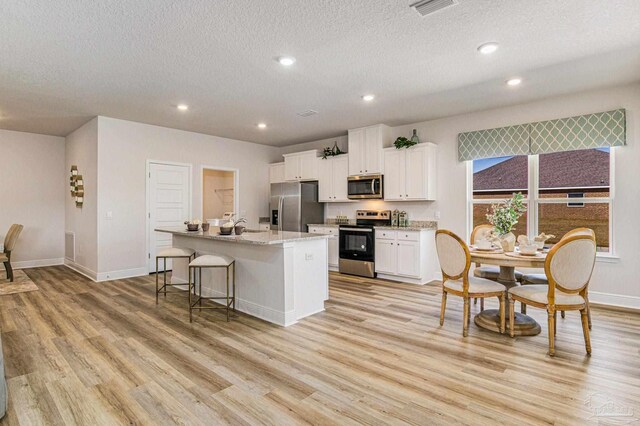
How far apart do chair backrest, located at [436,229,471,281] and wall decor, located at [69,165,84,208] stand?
609 cm

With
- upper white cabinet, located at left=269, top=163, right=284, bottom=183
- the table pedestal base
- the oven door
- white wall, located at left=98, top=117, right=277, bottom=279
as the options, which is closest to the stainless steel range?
the oven door

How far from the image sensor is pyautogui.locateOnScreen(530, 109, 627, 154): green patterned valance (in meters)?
4.09

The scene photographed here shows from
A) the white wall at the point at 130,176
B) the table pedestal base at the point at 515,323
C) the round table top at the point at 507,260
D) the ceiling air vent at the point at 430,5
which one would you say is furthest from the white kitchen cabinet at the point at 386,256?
the ceiling air vent at the point at 430,5

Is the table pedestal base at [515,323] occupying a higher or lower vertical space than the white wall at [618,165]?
lower

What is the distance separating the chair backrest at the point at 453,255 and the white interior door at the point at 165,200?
484 centimetres

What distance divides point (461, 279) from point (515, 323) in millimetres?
665

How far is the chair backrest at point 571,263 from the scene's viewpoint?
274 cm

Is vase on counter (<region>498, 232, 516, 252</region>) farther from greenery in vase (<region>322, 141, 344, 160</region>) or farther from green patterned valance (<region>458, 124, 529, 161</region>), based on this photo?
greenery in vase (<region>322, 141, 344, 160</region>)

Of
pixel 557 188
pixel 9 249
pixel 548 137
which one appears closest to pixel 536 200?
pixel 557 188

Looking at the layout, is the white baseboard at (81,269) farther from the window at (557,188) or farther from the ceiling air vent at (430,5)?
the window at (557,188)

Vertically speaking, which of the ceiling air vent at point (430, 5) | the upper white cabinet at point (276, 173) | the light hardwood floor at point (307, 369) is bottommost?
the light hardwood floor at point (307, 369)

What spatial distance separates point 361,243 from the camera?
5.91 m

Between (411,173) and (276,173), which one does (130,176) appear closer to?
(276,173)

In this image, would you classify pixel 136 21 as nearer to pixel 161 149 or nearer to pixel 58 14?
pixel 58 14
